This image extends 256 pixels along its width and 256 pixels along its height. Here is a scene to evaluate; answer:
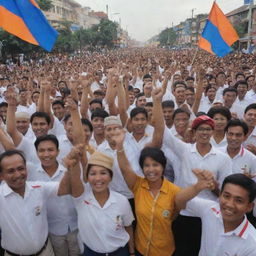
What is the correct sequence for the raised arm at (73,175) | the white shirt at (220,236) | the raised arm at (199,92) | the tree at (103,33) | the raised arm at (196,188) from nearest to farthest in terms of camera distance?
1. the white shirt at (220,236)
2. the raised arm at (196,188)
3. the raised arm at (73,175)
4. the raised arm at (199,92)
5. the tree at (103,33)

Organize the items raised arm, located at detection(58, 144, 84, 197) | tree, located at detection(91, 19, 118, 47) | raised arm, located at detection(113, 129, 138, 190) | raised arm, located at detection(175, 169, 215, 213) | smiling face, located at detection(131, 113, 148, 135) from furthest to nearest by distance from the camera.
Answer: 1. tree, located at detection(91, 19, 118, 47)
2. smiling face, located at detection(131, 113, 148, 135)
3. raised arm, located at detection(113, 129, 138, 190)
4. raised arm, located at detection(58, 144, 84, 197)
5. raised arm, located at detection(175, 169, 215, 213)

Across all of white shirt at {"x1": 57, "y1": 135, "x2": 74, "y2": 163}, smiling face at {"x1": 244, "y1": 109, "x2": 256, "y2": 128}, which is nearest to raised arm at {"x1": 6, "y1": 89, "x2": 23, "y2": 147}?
white shirt at {"x1": 57, "y1": 135, "x2": 74, "y2": 163}

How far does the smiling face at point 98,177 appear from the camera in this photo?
236cm

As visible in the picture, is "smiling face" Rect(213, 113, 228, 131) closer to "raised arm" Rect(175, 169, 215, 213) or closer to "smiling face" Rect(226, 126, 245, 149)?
"smiling face" Rect(226, 126, 245, 149)

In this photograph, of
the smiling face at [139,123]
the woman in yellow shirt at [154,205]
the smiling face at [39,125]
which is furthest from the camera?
the smiling face at [39,125]

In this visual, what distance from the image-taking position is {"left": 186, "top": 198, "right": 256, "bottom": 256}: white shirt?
197 centimetres

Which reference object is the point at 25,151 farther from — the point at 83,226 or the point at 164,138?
the point at 164,138

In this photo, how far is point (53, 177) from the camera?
2832 millimetres

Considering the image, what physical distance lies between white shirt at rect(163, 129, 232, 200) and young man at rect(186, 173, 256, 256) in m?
0.74

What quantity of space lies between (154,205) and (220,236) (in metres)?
0.59

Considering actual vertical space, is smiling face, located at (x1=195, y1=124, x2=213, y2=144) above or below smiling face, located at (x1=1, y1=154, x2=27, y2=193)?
above

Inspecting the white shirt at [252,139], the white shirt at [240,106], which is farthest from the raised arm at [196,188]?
the white shirt at [240,106]

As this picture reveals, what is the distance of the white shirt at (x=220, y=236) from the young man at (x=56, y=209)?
4.18 ft

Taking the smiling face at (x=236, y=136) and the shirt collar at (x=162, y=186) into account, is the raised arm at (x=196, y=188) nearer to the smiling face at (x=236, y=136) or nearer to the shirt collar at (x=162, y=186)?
the shirt collar at (x=162, y=186)
